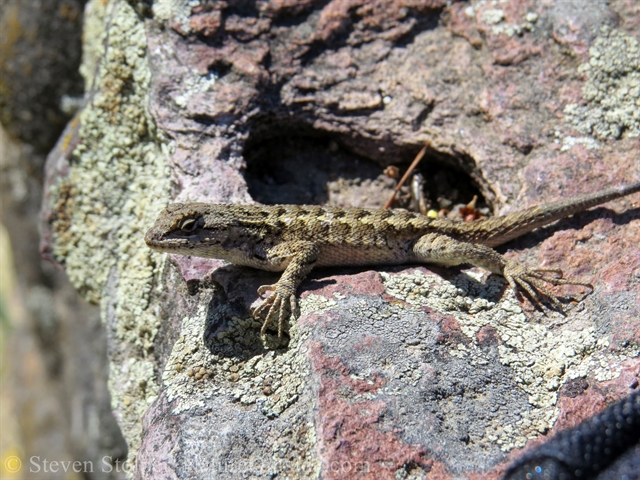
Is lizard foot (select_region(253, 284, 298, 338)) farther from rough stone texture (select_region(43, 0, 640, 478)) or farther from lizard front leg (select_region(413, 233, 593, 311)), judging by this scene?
lizard front leg (select_region(413, 233, 593, 311))

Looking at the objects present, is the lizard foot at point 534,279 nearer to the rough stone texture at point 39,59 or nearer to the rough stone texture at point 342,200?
the rough stone texture at point 342,200

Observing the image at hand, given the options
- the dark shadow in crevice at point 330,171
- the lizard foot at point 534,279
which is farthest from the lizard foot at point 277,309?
the lizard foot at point 534,279

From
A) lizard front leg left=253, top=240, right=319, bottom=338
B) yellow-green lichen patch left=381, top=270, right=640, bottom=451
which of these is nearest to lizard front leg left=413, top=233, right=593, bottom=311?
yellow-green lichen patch left=381, top=270, right=640, bottom=451

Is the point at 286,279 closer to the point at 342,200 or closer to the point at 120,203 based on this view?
the point at 342,200

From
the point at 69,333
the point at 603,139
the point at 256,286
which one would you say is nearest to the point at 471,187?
the point at 603,139

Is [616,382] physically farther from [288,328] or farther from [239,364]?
[239,364]
